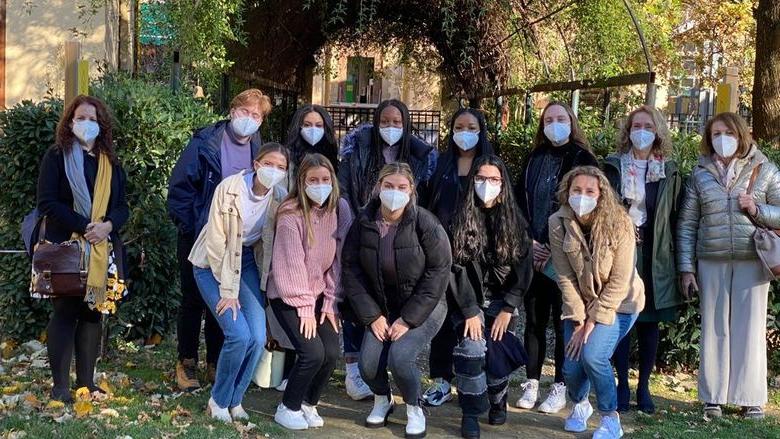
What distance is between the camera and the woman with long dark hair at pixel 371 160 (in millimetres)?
5656

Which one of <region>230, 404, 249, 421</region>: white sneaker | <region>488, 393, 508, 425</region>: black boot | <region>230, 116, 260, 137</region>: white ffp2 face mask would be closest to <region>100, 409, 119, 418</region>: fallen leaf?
<region>230, 404, 249, 421</region>: white sneaker

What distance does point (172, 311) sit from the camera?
7.05 meters

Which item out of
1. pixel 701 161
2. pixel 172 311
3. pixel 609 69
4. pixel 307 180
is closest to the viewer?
pixel 307 180

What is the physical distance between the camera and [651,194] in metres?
5.45

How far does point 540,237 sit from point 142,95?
10.3 ft

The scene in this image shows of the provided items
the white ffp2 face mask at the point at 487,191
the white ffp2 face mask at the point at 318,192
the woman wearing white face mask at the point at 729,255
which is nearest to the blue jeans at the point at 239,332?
the white ffp2 face mask at the point at 318,192

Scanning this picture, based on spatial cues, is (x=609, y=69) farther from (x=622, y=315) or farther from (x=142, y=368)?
(x=142, y=368)

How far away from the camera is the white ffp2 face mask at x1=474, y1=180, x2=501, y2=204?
508 cm

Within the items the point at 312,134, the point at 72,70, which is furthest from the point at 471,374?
the point at 72,70

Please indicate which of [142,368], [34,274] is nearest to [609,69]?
[142,368]

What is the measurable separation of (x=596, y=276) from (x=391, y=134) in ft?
5.31

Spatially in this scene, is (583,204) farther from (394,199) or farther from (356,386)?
(356,386)

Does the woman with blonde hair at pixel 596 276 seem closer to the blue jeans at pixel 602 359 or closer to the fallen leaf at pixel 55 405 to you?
the blue jeans at pixel 602 359

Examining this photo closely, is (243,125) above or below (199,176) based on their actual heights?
above
